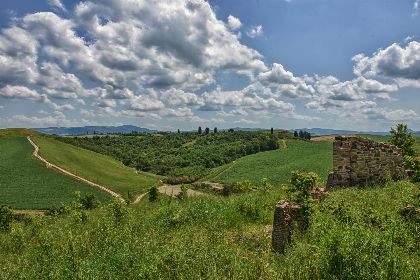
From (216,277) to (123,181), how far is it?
272 ft

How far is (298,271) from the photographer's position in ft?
22.9

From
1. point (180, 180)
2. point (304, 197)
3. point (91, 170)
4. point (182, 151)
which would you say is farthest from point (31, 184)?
point (182, 151)

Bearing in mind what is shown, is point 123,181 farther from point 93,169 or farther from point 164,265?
point 164,265

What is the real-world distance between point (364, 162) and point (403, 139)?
59.4ft

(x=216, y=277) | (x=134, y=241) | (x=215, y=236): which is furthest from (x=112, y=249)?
(x=216, y=277)

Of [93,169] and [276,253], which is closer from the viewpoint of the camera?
[276,253]

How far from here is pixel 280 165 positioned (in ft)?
296

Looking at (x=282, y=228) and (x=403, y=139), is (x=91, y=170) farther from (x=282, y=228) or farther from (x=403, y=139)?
(x=282, y=228)

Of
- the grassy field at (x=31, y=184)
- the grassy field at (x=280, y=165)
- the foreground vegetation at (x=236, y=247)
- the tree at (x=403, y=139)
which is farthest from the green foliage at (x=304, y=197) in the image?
the grassy field at (x=280, y=165)

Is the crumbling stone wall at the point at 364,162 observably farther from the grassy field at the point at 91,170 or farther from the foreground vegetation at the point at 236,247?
the grassy field at the point at 91,170

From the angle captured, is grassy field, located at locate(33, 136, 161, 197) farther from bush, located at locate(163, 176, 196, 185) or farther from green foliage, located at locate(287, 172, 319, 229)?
green foliage, located at locate(287, 172, 319, 229)

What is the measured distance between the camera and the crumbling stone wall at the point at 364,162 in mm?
18469

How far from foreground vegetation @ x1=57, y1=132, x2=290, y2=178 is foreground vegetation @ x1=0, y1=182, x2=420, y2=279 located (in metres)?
89.8

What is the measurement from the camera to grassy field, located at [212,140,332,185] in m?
79.1
